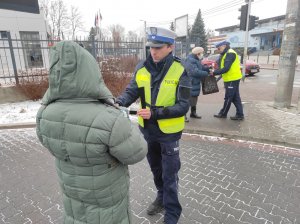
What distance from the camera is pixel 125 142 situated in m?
1.58

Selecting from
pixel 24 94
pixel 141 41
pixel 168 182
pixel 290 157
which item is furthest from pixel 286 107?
pixel 24 94

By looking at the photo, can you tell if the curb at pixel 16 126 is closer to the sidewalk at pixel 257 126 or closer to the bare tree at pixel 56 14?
the sidewalk at pixel 257 126

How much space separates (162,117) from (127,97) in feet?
1.61

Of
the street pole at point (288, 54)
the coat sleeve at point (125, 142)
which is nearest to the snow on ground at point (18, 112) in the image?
the coat sleeve at point (125, 142)

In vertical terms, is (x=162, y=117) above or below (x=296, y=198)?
above

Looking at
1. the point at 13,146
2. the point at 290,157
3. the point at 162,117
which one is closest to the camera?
the point at 162,117

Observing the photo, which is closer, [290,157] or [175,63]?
[175,63]

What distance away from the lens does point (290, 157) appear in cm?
442

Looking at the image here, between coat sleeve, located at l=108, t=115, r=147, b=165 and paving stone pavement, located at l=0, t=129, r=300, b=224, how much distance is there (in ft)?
4.91

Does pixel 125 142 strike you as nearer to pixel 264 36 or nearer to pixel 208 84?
pixel 208 84

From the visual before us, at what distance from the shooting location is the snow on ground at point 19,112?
6.61 meters

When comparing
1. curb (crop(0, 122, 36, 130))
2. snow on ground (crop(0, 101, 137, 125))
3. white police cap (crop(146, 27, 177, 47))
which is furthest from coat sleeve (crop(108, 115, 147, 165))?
curb (crop(0, 122, 36, 130))

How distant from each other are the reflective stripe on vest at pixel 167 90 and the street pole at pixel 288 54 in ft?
19.9

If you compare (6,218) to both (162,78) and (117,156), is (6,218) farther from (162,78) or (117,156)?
(162,78)
